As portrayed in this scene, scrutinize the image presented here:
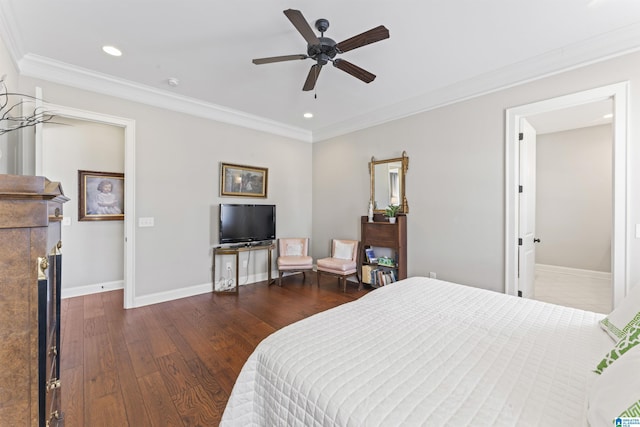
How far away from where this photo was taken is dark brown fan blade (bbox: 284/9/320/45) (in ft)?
5.72

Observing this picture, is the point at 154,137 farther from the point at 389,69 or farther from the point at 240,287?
the point at 389,69

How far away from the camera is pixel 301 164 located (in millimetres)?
5242

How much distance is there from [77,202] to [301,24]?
4.08m

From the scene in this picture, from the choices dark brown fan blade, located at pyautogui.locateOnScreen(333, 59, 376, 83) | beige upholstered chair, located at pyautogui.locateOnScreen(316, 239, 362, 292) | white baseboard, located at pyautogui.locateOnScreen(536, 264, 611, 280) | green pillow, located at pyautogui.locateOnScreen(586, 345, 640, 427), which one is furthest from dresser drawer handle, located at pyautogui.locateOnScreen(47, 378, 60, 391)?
white baseboard, located at pyautogui.locateOnScreen(536, 264, 611, 280)

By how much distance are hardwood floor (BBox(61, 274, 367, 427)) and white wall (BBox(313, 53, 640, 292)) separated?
4.83 feet

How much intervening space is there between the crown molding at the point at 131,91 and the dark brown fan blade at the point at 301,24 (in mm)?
2441

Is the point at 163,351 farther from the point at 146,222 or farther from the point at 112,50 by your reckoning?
the point at 112,50

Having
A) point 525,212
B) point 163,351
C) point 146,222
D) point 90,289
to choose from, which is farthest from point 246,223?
point 525,212

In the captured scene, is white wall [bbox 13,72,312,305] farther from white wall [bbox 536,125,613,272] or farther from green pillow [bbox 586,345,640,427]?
white wall [bbox 536,125,613,272]

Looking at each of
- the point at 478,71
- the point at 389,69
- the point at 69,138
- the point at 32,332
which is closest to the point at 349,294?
the point at 389,69

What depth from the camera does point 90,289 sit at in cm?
392

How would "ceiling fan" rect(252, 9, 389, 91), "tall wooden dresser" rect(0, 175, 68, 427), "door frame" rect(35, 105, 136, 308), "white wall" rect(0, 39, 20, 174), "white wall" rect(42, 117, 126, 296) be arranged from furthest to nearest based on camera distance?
"white wall" rect(42, 117, 126, 296) < "door frame" rect(35, 105, 136, 308) < "white wall" rect(0, 39, 20, 174) < "ceiling fan" rect(252, 9, 389, 91) < "tall wooden dresser" rect(0, 175, 68, 427)

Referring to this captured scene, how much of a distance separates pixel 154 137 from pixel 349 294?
3.48m

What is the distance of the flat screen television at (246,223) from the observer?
13.1 feet
